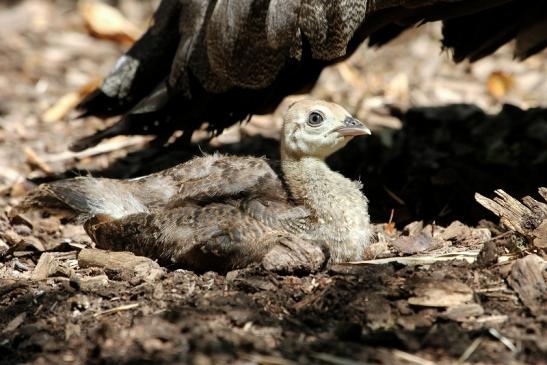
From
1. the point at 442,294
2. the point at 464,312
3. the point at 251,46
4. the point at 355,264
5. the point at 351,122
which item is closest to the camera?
the point at 464,312

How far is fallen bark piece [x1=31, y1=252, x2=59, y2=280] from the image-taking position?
3779 millimetres

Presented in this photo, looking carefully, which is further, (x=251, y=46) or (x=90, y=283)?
(x=251, y=46)

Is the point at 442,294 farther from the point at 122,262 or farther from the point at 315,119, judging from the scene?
the point at 122,262

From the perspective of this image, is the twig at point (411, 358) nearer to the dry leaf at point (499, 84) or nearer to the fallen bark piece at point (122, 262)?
the fallen bark piece at point (122, 262)

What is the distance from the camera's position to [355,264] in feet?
11.7

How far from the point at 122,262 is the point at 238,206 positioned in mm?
529

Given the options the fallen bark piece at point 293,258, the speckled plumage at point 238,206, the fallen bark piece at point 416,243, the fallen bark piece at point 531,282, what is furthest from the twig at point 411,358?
the fallen bark piece at point 416,243

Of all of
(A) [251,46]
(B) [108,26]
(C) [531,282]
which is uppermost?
(A) [251,46]

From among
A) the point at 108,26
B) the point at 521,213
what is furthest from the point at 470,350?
the point at 108,26

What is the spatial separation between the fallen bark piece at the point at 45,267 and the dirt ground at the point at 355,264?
11 mm

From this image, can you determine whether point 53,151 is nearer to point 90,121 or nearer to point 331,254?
point 90,121

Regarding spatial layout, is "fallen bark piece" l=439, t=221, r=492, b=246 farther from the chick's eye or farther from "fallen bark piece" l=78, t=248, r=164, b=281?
"fallen bark piece" l=78, t=248, r=164, b=281

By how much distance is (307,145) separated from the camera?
3.84 meters

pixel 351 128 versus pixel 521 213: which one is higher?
pixel 351 128
